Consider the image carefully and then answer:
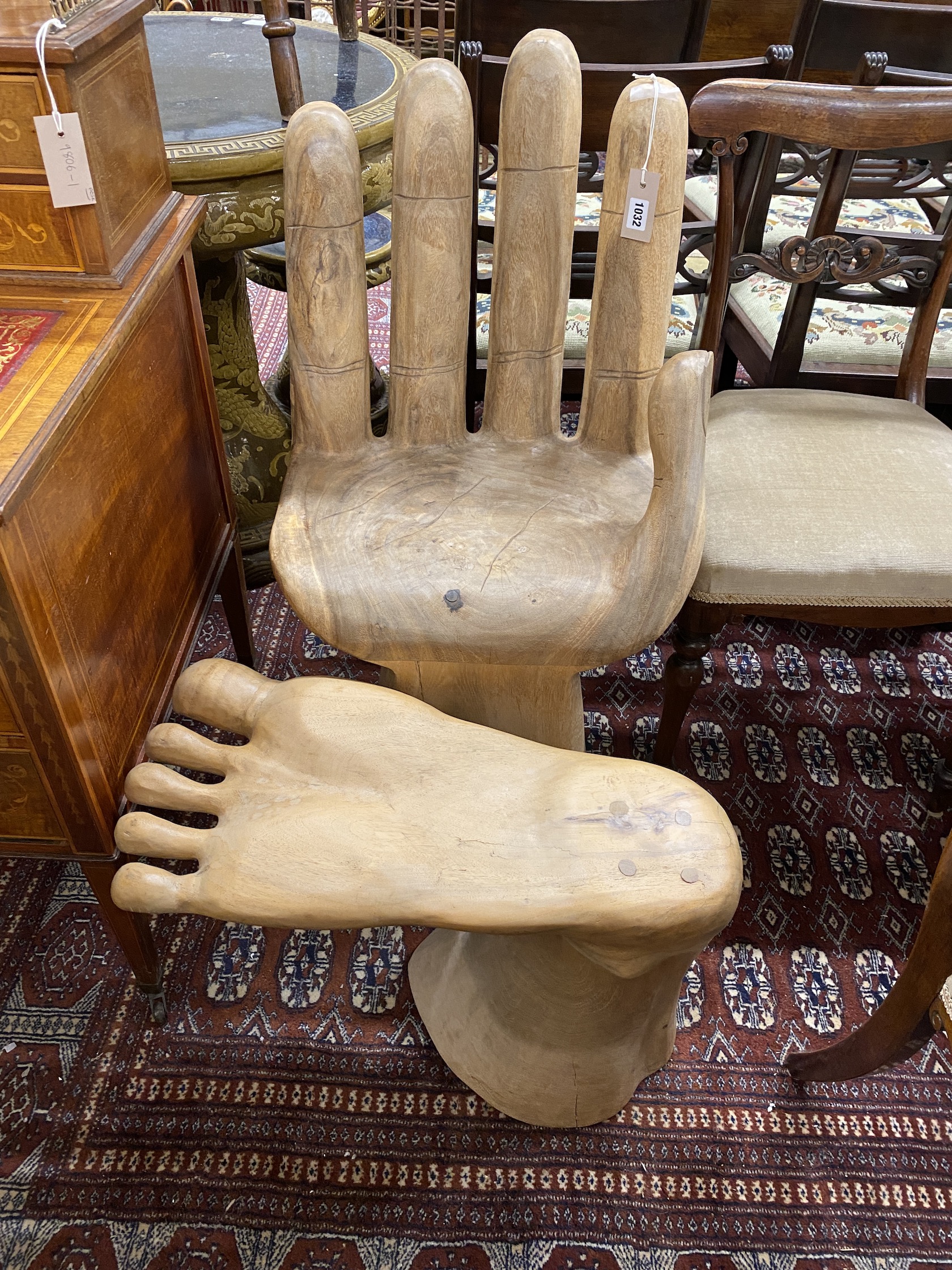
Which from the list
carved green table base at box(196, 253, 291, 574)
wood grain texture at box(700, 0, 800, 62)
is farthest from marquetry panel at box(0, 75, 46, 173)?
wood grain texture at box(700, 0, 800, 62)

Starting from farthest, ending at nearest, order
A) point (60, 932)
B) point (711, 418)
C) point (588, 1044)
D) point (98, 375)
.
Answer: point (711, 418) < point (60, 932) < point (588, 1044) < point (98, 375)

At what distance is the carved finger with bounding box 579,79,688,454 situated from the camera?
107 cm

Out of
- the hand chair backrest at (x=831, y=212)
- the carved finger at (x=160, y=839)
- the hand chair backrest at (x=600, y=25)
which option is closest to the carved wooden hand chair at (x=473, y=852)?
the carved finger at (x=160, y=839)

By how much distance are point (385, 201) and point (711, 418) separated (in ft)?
2.20

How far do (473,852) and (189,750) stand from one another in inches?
13.8

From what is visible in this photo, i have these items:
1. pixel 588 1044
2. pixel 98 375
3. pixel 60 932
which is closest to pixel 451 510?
pixel 98 375

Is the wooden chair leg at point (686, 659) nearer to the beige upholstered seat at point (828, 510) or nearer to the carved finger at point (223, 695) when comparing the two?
the beige upholstered seat at point (828, 510)

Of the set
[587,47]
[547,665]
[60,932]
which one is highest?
[587,47]

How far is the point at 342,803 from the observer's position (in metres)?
0.90

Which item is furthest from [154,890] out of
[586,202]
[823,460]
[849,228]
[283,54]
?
[586,202]

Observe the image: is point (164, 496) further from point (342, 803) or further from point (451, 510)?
point (342, 803)

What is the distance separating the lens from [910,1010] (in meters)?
0.87

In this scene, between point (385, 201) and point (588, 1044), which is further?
point (385, 201)

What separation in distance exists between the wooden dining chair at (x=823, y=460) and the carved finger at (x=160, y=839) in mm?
691
